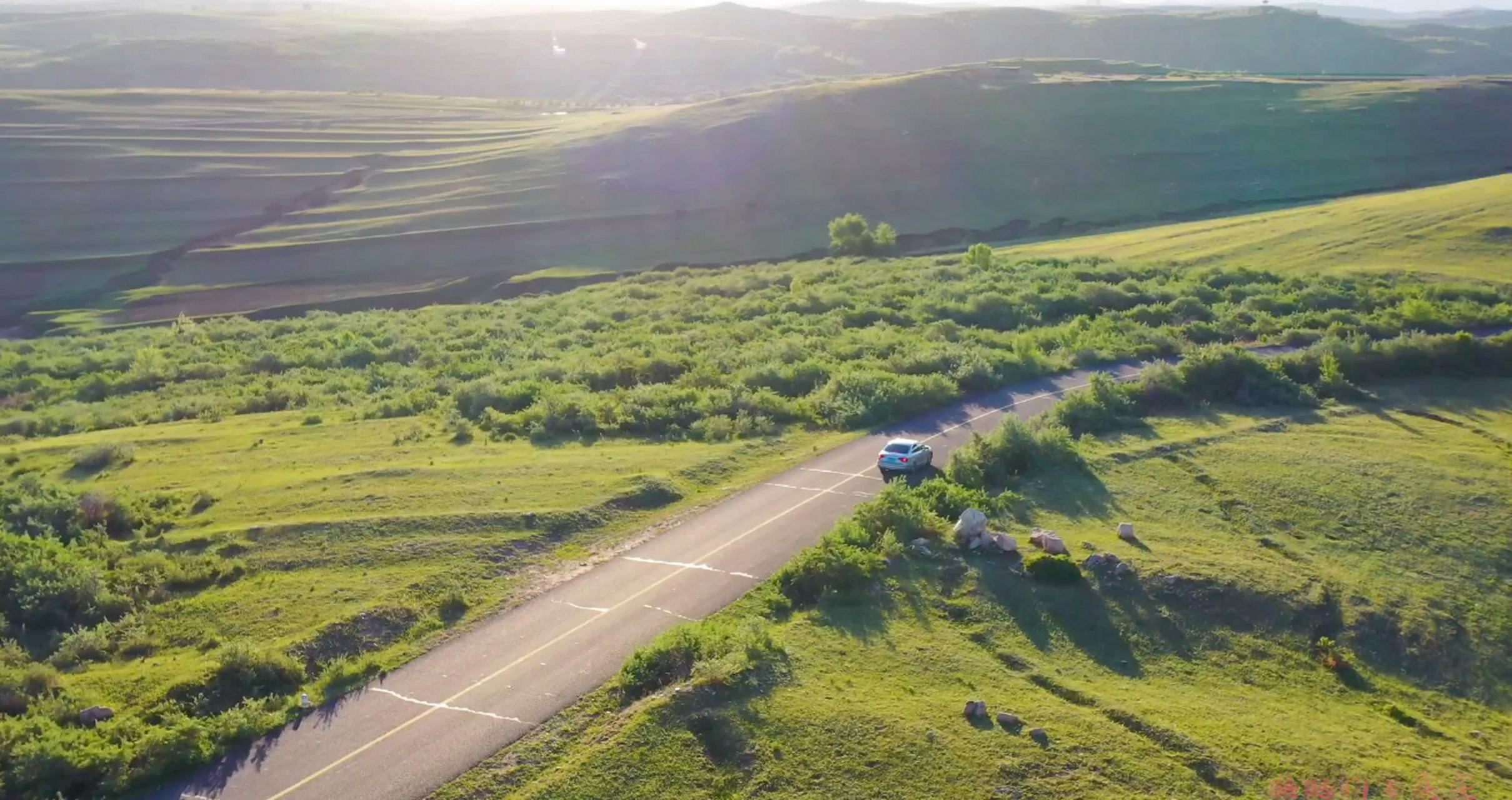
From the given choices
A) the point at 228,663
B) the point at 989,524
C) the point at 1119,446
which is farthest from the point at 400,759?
the point at 1119,446

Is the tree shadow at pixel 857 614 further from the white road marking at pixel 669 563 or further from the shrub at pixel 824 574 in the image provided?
the white road marking at pixel 669 563

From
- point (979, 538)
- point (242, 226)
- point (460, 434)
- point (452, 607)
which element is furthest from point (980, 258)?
point (242, 226)

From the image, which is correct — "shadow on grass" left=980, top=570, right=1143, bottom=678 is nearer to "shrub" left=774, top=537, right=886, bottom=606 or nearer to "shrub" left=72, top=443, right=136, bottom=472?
"shrub" left=774, top=537, right=886, bottom=606

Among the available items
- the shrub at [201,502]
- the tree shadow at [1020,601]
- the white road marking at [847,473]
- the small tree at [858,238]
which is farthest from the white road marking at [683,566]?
the small tree at [858,238]

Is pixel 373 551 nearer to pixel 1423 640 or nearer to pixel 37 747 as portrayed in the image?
pixel 37 747

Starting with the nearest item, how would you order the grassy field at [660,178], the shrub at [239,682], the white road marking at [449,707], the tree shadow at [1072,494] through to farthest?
the white road marking at [449,707] → the shrub at [239,682] → the tree shadow at [1072,494] → the grassy field at [660,178]

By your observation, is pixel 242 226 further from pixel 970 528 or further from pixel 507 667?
pixel 970 528

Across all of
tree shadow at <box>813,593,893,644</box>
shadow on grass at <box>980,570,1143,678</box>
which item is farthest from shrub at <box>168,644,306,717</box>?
shadow on grass at <box>980,570,1143,678</box>
